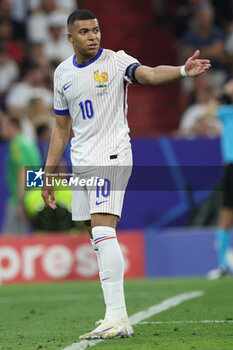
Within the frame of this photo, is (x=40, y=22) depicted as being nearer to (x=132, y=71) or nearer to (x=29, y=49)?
(x=29, y=49)

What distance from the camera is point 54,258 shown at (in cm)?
1146

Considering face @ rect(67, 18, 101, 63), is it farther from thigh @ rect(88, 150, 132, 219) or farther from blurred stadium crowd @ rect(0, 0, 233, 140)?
blurred stadium crowd @ rect(0, 0, 233, 140)

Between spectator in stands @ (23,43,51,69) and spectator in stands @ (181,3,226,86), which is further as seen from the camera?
spectator in stands @ (23,43,51,69)

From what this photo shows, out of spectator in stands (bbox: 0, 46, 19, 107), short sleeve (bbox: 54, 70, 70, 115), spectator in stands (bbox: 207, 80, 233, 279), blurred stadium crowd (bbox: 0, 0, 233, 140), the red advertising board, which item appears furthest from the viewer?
spectator in stands (bbox: 0, 46, 19, 107)

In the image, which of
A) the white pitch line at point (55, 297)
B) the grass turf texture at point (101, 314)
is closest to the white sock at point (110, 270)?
the grass turf texture at point (101, 314)

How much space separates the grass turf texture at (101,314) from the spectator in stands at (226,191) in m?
0.47

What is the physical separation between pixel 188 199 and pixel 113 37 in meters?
5.48

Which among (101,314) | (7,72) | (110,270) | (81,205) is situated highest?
(7,72)

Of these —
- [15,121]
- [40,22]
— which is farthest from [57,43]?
[15,121]

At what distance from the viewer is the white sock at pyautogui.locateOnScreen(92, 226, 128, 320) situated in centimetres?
566

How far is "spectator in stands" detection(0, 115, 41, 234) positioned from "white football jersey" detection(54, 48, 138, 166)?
6.01 metres

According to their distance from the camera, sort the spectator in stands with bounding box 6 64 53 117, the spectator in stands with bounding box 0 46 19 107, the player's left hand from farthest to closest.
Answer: the spectator in stands with bounding box 0 46 19 107 → the spectator in stands with bounding box 6 64 53 117 → the player's left hand
